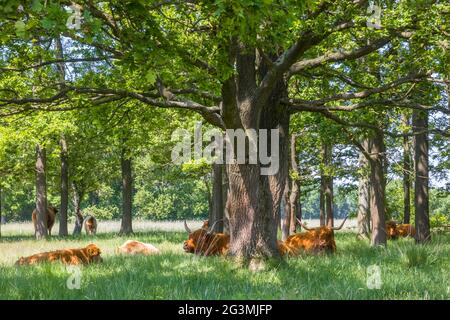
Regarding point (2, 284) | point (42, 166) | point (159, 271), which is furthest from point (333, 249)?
point (42, 166)

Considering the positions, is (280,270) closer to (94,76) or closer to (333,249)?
(333,249)

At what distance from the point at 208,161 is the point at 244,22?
1516 cm

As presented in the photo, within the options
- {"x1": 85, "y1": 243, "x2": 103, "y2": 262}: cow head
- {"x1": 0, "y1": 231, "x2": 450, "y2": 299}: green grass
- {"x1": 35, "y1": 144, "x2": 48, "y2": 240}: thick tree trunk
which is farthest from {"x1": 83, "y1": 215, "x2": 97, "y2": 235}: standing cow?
{"x1": 0, "y1": 231, "x2": 450, "y2": 299}: green grass

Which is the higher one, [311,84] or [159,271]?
[311,84]

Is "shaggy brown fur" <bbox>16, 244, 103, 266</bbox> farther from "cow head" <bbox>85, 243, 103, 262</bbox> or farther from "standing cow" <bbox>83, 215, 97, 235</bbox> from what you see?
"standing cow" <bbox>83, 215, 97, 235</bbox>

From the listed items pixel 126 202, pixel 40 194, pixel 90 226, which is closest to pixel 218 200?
pixel 126 202

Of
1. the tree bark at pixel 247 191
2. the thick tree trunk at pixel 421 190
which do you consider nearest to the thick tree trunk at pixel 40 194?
the tree bark at pixel 247 191

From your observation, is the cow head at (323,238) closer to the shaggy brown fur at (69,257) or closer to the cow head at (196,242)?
the cow head at (196,242)

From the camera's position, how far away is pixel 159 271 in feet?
29.0

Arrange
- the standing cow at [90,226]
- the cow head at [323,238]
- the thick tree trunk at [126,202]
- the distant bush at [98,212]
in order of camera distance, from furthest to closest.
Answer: the distant bush at [98,212], the standing cow at [90,226], the thick tree trunk at [126,202], the cow head at [323,238]
